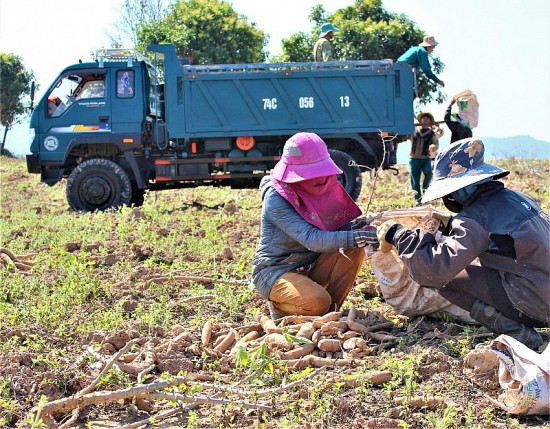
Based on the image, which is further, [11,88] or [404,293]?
[11,88]

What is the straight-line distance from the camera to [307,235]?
15.9 ft

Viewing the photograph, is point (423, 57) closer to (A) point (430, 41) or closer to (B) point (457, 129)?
(A) point (430, 41)

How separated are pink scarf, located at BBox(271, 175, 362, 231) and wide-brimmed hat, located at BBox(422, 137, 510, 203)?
2.92ft

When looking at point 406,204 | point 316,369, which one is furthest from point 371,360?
point 406,204

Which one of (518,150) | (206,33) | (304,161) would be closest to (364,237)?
(304,161)

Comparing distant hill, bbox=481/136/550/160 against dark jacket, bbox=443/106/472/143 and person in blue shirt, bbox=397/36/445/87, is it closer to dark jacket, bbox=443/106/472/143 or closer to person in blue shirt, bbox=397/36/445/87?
person in blue shirt, bbox=397/36/445/87

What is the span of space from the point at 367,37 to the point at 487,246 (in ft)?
55.7

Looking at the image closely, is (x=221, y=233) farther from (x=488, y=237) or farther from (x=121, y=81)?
(x=488, y=237)

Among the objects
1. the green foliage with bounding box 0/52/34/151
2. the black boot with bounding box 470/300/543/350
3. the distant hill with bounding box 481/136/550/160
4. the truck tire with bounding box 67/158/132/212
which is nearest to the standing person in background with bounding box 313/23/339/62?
the truck tire with bounding box 67/158/132/212

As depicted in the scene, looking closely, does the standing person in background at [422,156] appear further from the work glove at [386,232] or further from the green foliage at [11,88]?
the green foliage at [11,88]

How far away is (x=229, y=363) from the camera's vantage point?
14.3ft

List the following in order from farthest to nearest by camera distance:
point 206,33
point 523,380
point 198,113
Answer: point 206,33 → point 198,113 → point 523,380

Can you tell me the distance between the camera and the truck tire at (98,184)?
41.1 feet

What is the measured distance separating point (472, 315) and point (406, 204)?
23.5 ft
